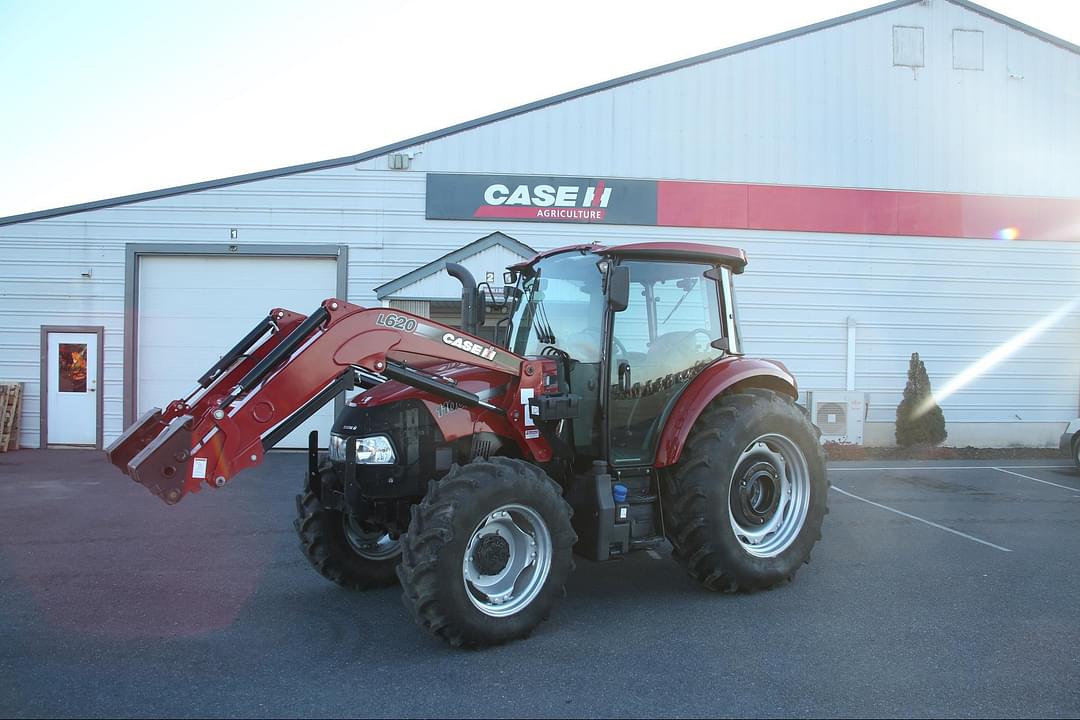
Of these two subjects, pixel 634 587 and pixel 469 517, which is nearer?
pixel 469 517

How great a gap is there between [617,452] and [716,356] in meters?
1.15

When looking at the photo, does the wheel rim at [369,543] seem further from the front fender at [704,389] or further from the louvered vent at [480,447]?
the front fender at [704,389]

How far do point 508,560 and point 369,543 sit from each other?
4.60 ft

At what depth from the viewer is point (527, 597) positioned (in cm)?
435

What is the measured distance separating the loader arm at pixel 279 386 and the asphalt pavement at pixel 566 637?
1.02 m

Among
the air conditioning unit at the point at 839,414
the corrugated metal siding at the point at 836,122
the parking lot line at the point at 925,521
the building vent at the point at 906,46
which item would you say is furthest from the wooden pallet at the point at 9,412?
the building vent at the point at 906,46

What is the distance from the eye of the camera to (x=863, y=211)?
46.6ft

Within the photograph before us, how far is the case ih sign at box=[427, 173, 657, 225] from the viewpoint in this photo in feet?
43.9

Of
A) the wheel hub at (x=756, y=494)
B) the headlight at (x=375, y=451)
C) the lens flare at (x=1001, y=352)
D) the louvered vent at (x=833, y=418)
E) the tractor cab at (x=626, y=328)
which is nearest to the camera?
the headlight at (x=375, y=451)

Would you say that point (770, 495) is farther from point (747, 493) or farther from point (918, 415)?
point (918, 415)

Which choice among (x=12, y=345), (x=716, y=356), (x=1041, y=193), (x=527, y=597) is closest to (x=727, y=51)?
(x=1041, y=193)

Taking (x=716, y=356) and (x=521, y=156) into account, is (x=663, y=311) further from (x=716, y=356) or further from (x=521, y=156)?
(x=521, y=156)

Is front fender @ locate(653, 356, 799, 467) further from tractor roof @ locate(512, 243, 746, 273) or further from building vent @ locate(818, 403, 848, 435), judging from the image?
building vent @ locate(818, 403, 848, 435)

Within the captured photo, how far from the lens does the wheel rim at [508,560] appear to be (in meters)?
4.26
